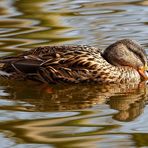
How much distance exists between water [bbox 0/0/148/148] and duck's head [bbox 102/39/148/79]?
46 centimetres

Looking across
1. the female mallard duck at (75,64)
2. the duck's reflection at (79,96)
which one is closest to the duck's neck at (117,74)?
the female mallard duck at (75,64)

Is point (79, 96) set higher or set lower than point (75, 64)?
lower

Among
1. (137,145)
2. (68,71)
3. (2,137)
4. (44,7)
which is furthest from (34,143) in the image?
(44,7)

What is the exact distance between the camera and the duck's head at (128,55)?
1174cm

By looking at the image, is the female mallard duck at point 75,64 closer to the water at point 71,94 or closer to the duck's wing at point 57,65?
the duck's wing at point 57,65

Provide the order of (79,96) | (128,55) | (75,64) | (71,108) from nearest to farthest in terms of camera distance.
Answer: (71,108) → (79,96) → (75,64) → (128,55)

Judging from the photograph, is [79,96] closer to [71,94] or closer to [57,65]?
[71,94]

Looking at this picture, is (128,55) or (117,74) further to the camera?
(128,55)

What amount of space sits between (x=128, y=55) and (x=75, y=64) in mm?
806

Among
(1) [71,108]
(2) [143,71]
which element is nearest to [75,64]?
(2) [143,71]

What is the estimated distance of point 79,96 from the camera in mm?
10852

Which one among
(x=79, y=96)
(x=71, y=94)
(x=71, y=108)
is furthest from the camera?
(x=71, y=94)

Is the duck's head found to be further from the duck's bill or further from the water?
the water

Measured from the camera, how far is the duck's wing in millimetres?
11492
